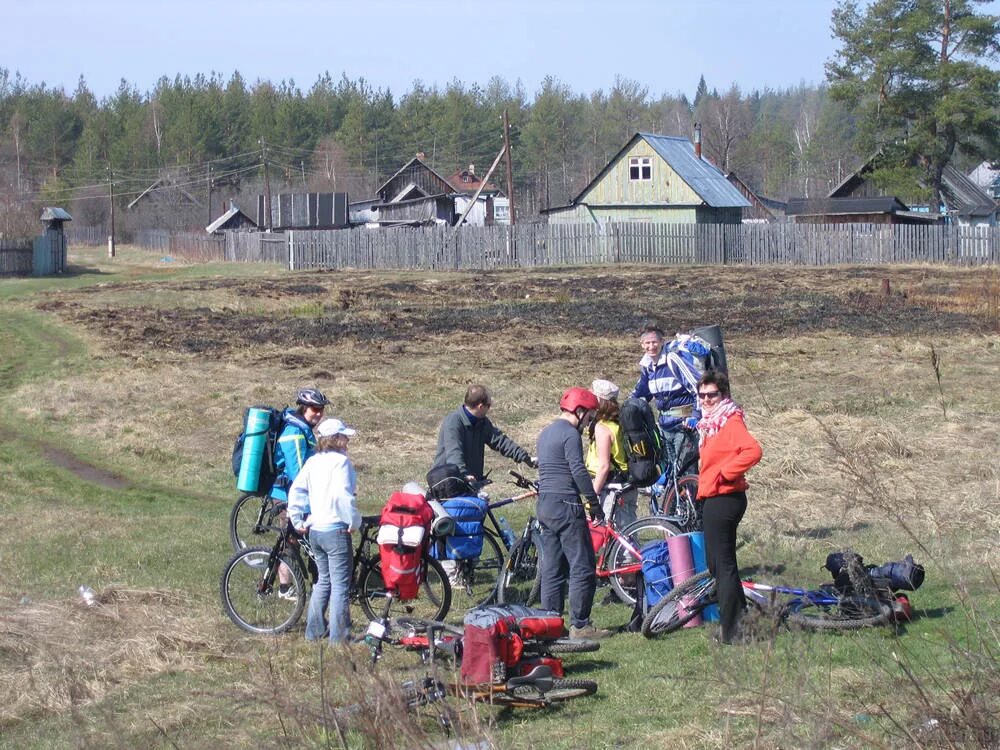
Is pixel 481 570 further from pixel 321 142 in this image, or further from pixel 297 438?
pixel 321 142

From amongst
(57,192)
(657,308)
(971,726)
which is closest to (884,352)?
(657,308)

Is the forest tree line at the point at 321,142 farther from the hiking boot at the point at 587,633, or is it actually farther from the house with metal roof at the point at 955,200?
the hiking boot at the point at 587,633

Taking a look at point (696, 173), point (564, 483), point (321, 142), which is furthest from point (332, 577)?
point (321, 142)

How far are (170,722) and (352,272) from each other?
4787cm

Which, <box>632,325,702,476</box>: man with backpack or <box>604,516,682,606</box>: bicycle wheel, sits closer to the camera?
<box>604,516,682,606</box>: bicycle wheel

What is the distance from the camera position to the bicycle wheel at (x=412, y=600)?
8.59m

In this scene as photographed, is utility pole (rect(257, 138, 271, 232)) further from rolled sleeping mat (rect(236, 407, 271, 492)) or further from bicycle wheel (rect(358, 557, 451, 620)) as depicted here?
bicycle wheel (rect(358, 557, 451, 620))

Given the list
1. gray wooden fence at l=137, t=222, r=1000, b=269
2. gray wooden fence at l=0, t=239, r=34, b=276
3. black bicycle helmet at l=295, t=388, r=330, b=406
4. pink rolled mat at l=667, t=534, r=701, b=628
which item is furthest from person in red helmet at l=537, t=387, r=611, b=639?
gray wooden fence at l=137, t=222, r=1000, b=269

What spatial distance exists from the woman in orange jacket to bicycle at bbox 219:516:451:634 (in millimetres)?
2052

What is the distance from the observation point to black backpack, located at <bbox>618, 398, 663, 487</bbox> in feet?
32.0

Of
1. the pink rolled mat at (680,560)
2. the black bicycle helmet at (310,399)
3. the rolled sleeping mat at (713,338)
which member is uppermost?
the rolled sleeping mat at (713,338)

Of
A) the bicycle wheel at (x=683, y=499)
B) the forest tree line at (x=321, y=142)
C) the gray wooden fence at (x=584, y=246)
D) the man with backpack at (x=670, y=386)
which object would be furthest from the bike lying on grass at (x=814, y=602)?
the forest tree line at (x=321, y=142)

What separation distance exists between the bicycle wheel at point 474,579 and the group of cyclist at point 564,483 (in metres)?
0.63

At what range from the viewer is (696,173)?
6391 cm
